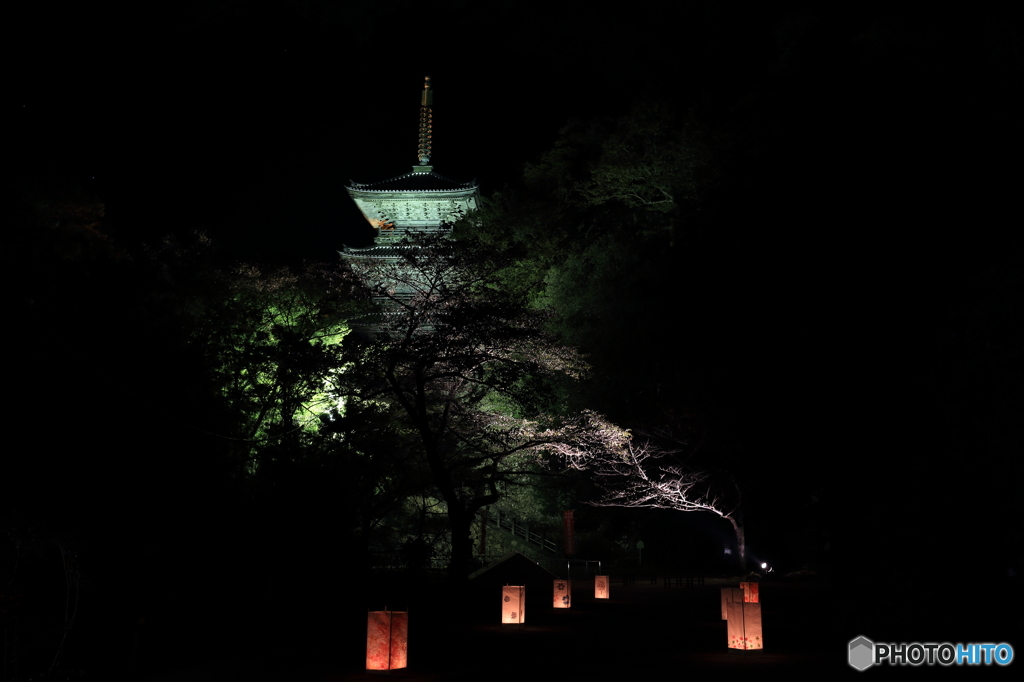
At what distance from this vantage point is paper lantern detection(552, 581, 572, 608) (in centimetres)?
1426

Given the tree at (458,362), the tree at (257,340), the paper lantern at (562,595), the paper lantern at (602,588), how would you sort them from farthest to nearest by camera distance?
the paper lantern at (602,588)
the tree at (458,362)
the paper lantern at (562,595)
the tree at (257,340)

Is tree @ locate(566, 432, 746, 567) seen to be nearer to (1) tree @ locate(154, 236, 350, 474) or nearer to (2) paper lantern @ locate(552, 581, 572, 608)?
(2) paper lantern @ locate(552, 581, 572, 608)

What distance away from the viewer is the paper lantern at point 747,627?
8672mm

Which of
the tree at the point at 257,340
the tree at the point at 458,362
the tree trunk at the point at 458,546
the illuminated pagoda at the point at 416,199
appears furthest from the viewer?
the illuminated pagoda at the point at 416,199

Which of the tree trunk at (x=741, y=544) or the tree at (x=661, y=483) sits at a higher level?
the tree at (x=661, y=483)

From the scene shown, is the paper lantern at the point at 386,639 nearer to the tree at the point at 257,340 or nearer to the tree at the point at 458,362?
the tree at the point at 257,340

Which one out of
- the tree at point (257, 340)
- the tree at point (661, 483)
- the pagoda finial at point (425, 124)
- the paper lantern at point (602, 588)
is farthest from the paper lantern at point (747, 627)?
the pagoda finial at point (425, 124)

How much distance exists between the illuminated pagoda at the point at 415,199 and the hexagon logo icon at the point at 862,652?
2709 centimetres

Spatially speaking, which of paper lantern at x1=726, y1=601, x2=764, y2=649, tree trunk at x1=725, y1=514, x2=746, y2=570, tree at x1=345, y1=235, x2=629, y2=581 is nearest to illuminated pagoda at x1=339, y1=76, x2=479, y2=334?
tree at x1=345, y1=235, x2=629, y2=581

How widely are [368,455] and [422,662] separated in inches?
265

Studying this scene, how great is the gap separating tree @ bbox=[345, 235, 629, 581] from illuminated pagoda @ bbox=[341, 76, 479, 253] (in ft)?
47.0

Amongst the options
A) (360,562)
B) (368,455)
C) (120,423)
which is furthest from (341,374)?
(120,423)

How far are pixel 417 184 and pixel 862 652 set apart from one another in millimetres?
29900

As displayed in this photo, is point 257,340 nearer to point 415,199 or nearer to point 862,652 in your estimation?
point 862,652
